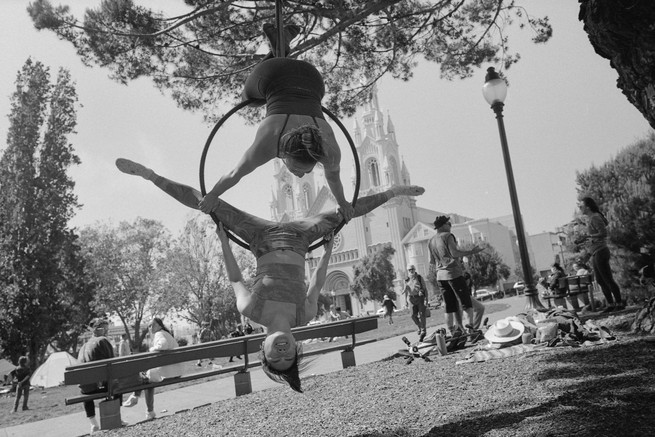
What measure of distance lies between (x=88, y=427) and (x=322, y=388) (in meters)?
3.23

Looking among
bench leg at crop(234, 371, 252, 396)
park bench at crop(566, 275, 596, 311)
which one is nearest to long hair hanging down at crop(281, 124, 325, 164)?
bench leg at crop(234, 371, 252, 396)

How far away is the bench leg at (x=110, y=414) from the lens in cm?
572

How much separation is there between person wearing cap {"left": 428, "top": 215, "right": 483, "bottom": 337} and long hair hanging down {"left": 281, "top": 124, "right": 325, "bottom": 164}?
14.6ft

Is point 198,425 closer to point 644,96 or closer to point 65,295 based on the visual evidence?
point 644,96

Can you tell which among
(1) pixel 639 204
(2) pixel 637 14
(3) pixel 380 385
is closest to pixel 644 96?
(2) pixel 637 14

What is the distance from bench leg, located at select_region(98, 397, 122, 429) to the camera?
18.8ft

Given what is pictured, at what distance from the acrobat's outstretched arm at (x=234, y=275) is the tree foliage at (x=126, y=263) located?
115ft

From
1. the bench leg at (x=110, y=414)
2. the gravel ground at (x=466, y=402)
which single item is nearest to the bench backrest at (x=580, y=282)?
the gravel ground at (x=466, y=402)

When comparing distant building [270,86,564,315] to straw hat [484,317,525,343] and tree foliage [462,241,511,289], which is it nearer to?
tree foliage [462,241,511,289]

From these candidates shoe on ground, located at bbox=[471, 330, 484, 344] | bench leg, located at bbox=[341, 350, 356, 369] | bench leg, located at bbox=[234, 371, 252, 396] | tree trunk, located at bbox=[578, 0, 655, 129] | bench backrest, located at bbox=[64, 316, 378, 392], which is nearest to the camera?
tree trunk, located at bbox=[578, 0, 655, 129]

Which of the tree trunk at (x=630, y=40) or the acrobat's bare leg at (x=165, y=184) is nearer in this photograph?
the acrobat's bare leg at (x=165, y=184)

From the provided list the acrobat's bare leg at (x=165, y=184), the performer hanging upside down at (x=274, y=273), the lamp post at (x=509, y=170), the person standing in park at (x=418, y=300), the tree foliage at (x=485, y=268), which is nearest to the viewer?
the performer hanging upside down at (x=274, y=273)

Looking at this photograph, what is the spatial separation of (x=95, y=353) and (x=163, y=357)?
1371 millimetres

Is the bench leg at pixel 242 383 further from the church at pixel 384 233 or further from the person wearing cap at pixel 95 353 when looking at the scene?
the church at pixel 384 233
